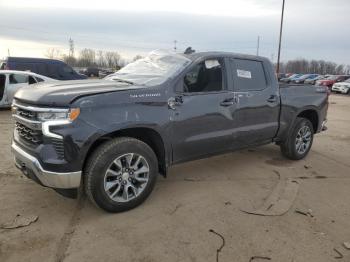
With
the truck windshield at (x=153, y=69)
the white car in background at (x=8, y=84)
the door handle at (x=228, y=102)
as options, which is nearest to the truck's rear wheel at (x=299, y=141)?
the door handle at (x=228, y=102)

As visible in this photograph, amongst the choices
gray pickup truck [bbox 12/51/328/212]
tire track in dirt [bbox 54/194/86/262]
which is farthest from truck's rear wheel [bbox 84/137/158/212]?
tire track in dirt [bbox 54/194/86/262]

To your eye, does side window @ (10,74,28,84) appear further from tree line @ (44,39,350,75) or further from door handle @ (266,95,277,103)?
tree line @ (44,39,350,75)

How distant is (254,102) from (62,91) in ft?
9.18

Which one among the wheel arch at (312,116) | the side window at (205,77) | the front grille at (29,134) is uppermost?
the side window at (205,77)

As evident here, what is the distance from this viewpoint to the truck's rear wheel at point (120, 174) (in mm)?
3916

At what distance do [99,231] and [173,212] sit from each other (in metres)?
0.91

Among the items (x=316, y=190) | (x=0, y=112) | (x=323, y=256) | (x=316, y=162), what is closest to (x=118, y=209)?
(x=323, y=256)

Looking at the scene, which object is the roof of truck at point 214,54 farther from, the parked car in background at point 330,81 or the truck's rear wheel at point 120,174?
the parked car in background at point 330,81

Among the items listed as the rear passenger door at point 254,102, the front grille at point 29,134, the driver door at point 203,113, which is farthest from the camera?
the rear passenger door at point 254,102

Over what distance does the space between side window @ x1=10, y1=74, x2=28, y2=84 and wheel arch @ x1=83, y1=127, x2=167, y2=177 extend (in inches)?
361

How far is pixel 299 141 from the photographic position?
6.61 m

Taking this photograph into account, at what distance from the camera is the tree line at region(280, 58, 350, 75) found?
9425 centimetres

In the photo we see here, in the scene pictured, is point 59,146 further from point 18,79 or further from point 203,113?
point 18,79

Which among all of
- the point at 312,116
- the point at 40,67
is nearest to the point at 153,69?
the point at 312,116
